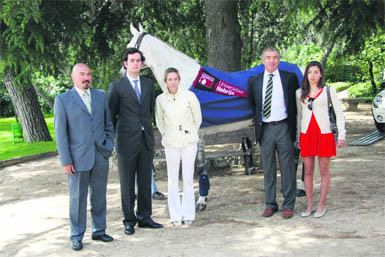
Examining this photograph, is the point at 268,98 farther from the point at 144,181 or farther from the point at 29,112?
the point at 29,112

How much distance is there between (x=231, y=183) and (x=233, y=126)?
3.23ft

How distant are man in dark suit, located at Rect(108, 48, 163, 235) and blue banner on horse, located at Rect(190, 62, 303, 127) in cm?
166

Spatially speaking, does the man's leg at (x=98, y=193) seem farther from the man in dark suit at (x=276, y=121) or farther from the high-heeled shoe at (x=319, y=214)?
the high-heeled shoe at (x=319, y=214)

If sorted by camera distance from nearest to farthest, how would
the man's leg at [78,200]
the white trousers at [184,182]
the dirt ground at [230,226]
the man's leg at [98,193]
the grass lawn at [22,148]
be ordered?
1. the dirt ground at [230,226]
2. the man's leg at [78,200]
3. the man's leg at [98,193]
4. the white trousers at [184,182]
5. the grass lawn at [22,148]

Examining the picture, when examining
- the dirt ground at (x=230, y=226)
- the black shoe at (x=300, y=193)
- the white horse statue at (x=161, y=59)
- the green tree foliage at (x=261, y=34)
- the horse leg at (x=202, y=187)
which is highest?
the green tree foliage at (x=261, y=34)

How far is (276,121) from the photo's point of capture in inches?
210

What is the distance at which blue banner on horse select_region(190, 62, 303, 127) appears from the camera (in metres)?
6.64

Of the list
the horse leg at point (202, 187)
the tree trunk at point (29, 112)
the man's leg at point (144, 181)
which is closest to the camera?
the man's leg at point (144, 181)

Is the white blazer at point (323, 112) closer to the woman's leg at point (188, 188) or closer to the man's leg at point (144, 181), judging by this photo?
the woman's leg at point (188, 188)

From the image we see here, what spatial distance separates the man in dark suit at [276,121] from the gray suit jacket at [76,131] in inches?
77.4

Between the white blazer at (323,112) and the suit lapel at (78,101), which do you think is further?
the white blazer at (323,112)

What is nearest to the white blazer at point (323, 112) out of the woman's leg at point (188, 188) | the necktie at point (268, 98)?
the necktie at point (268, 98)

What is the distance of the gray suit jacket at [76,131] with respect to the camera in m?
4.47

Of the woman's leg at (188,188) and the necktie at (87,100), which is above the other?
the necktie at (87,100)
